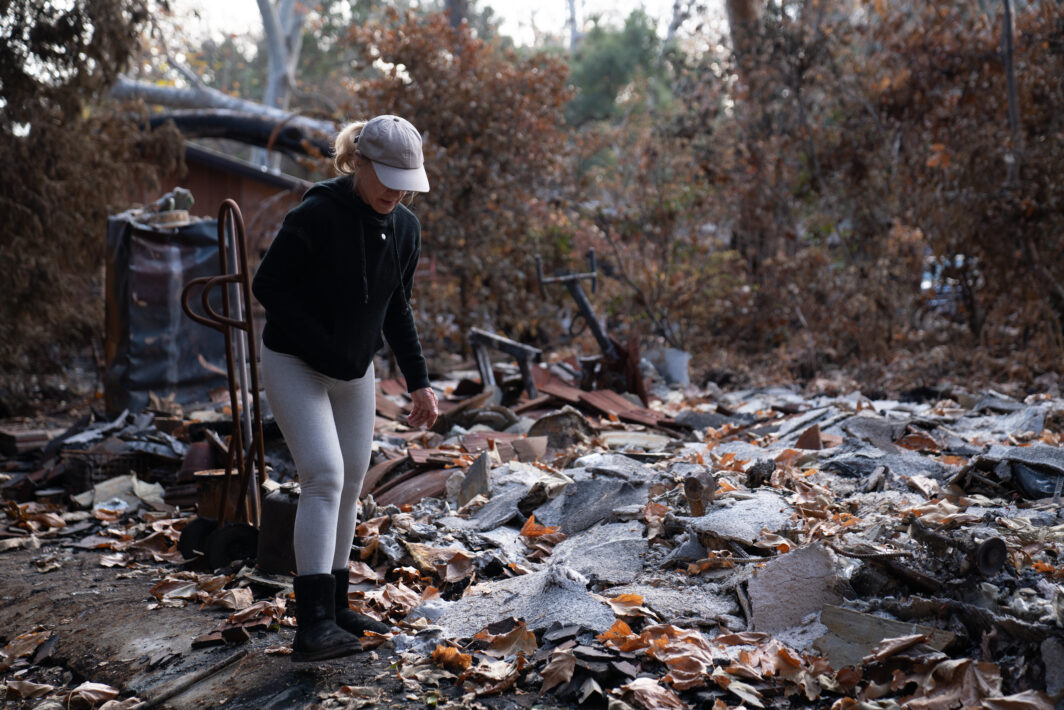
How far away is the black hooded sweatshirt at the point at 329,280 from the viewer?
292cm

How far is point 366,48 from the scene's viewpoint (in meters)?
11.9

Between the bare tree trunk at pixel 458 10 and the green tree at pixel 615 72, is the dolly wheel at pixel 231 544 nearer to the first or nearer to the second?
the bare tree trunk at pixel 458 10

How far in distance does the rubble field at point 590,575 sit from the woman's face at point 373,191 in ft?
4.92

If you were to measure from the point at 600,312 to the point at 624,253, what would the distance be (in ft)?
2.98

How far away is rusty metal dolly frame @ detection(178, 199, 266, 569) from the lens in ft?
12.8

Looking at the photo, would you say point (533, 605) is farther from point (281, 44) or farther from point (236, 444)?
point (281, 44)

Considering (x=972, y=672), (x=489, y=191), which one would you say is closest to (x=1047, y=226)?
(x=489, y=191)

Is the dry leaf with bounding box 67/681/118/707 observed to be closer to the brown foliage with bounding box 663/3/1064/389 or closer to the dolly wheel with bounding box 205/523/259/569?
the dolly wheel with bounding box 205/523/259/569

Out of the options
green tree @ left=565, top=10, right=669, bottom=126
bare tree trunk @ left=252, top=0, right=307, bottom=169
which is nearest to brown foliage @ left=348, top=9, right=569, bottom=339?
green tree @ left=565, top=10, right=669, bottom=126

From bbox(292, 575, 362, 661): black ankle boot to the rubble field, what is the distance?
0.09 m

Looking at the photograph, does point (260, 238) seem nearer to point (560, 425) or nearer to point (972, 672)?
point (560, 425)

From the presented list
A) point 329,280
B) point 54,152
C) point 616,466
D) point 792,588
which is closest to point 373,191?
point 329,280

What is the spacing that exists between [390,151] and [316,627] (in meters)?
1.55

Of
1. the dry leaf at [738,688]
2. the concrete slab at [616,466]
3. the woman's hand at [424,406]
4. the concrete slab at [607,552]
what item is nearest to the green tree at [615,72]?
the concrete slab at [616,466]
